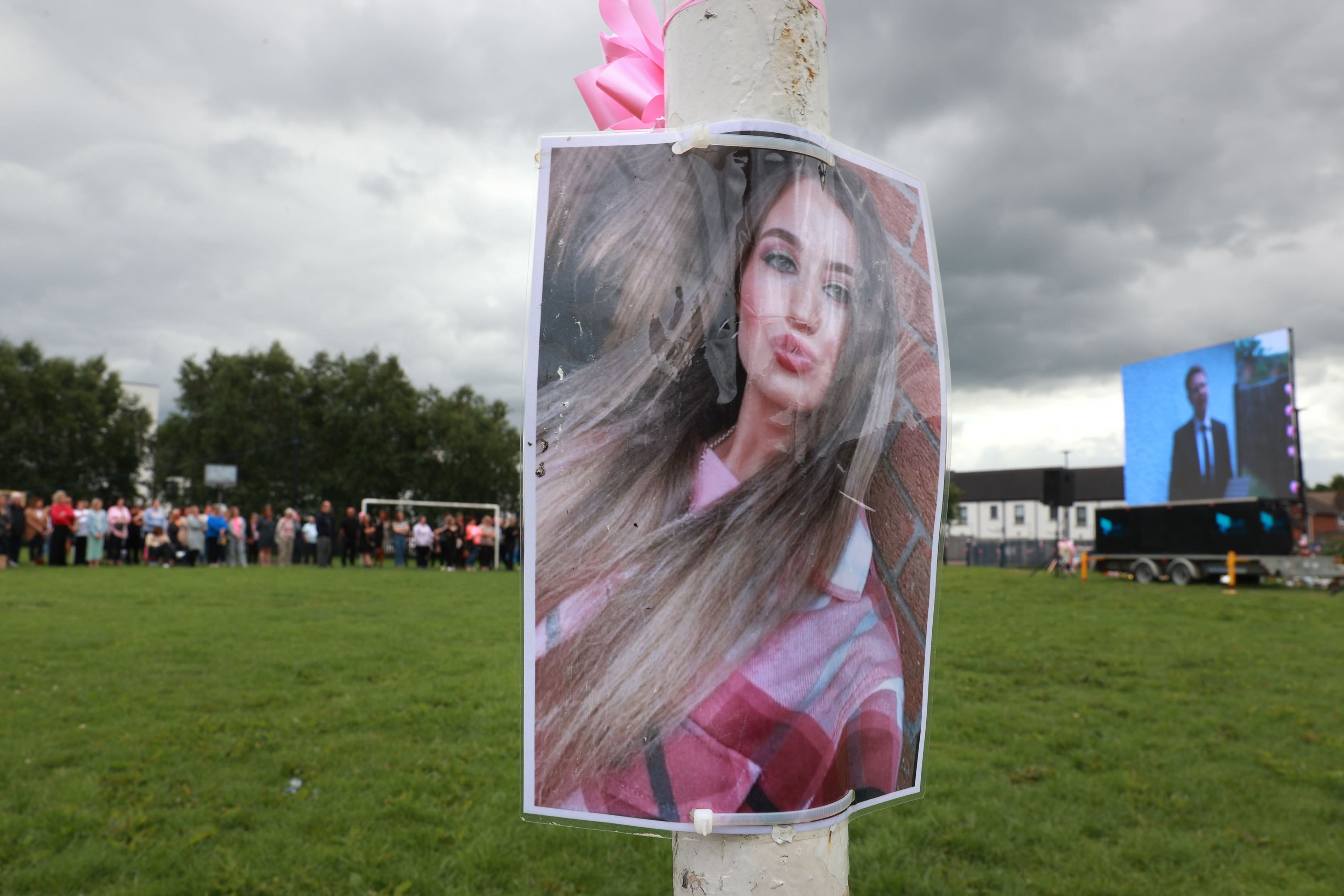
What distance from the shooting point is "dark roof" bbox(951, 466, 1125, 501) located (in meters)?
63.4

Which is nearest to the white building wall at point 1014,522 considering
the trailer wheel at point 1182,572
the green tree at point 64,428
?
the trailer wheel at point 1182,572

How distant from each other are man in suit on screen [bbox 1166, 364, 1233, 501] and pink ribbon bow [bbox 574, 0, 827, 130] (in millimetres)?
20707

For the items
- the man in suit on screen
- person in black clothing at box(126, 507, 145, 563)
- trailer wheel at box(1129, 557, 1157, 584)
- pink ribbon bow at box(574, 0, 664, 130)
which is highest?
the man in suit on screen

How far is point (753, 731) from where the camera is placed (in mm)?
1180

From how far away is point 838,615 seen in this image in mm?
1245

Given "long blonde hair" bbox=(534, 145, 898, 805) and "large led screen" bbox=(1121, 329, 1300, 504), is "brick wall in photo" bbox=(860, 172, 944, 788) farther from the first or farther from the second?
"large led screen" bbox=(1121, 329, 1300, 504)

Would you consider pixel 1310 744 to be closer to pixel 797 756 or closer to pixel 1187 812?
pixel 1187 812

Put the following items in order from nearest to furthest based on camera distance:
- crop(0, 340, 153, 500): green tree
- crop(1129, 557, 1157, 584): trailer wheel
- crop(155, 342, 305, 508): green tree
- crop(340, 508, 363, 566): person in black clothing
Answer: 1. crop(1129, 557, 1157, 584): trailer wheel
2. crop(340, 508, 363, 566): person in black clothing
3. crop(0, 340, 153, 500): green tree
4. crop(155, 342, 305, 508): green tree

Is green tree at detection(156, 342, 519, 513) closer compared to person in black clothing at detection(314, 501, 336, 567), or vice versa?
person in black clothing at detection(314, 501, 336, 567)

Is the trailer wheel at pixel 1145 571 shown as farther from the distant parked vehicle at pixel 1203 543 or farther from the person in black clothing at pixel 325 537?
the person in black clothing at pixel 325 537

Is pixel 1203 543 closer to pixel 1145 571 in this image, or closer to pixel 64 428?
pixel 1145 571

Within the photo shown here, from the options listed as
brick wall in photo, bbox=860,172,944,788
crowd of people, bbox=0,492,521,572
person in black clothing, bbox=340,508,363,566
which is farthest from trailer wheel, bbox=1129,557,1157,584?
brick wall in photo, bbox=860,172,944,788

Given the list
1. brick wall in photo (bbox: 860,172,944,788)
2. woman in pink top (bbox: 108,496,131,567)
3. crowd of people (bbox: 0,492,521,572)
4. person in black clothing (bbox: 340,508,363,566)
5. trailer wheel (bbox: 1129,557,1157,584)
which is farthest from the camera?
person in black clothing (bbox: 340,508,363,566)

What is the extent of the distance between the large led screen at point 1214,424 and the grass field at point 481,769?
9.97 meters
